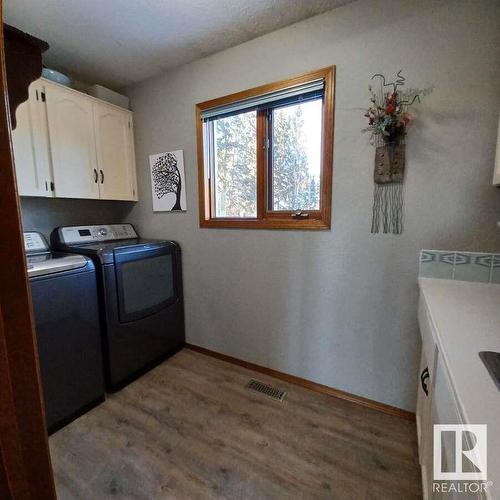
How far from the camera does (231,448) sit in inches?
54.5

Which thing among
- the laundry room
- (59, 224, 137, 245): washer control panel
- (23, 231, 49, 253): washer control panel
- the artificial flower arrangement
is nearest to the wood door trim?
the laundry room

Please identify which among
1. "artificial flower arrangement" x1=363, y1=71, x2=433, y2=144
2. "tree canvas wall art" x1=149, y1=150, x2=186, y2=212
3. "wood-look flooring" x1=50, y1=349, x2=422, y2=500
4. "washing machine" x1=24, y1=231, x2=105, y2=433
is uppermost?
"artificial flower arrangement" x1=363, y1=71, x2=433, y2=144

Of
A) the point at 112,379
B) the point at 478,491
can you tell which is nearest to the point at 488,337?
the point at 478,491

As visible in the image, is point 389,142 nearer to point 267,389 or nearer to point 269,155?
point 269,155

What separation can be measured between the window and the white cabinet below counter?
0.79 metres

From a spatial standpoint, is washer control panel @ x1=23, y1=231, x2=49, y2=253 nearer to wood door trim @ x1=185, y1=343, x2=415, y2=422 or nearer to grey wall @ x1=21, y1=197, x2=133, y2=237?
grey wall @ x1=21, y1=197, x2=133, y2=237

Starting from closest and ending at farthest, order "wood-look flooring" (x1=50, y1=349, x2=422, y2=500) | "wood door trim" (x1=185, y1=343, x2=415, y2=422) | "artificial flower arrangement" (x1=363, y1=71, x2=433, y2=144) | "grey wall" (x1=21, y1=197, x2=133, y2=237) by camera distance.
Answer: "wood-look flooring" (x1=50, y1=349, x2=422, y2=500) < "artificial flower arrangement" (x1=363, y1=71, x2=433, y2=144) < "wood door trim" (x1=185, y1=343, x2=415, y2=422) < "grey wall" (x1=21, y1=197, x2=133, y2=237)

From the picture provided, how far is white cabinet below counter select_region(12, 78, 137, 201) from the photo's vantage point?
173 cm

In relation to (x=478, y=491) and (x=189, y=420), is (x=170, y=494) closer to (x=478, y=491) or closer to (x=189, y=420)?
(x=189, y=420)

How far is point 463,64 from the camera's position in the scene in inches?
48.9

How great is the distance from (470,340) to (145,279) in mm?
1894

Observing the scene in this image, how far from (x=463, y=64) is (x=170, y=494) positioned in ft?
7.96

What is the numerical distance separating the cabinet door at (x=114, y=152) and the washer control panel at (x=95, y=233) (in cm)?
29

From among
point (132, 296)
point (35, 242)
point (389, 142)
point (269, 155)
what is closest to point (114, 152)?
point (35, 242)
